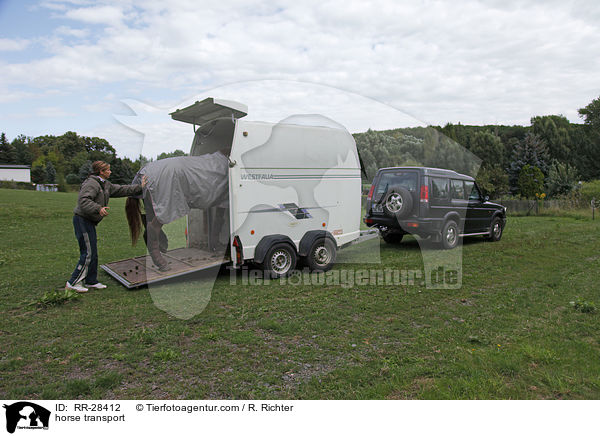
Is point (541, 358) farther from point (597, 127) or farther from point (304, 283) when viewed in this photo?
point (597, 127)

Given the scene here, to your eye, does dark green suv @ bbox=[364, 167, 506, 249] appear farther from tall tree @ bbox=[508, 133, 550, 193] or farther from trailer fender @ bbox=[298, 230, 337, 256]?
tall tree @ bbox=[508, 133, 550, 193]

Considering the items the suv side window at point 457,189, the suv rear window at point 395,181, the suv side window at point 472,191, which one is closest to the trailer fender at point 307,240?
the suv rear window at point 395,181

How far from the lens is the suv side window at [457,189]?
10.9 m

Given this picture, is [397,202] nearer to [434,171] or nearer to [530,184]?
[434,171]

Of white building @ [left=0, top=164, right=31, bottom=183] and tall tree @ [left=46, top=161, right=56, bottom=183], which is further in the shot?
white building @ [left=0, top=164, right=31, bottom=183]

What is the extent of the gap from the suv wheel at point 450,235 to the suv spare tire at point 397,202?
51.6 inches

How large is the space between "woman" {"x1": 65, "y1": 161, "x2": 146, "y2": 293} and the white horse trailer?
68cm

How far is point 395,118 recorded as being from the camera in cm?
784

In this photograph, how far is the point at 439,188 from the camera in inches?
413

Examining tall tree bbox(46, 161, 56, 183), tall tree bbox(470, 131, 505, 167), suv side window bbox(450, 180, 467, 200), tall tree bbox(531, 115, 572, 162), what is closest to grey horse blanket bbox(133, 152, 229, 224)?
suv side window bbox(450, 180, 467, 200)

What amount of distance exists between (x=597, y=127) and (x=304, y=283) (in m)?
56.3

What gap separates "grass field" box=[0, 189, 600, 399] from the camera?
350 centimetres

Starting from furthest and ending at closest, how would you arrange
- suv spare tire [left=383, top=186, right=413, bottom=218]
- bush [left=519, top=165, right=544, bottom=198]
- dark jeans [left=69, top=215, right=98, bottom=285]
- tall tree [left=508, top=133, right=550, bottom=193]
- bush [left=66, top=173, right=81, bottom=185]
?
tall tree [left=508, top=133, right=550, bottom=193]
bush [left=66, top=173, right=81, bottom=185]
bush [left=519, top=165, right=544, bottom=198]
suv spare tire [left=383, top=186, right=413, bottom=218]
dark jeans [left=69, top=215, right=98, bottom=285]

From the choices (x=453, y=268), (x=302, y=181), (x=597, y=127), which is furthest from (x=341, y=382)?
(x=597, y=127)
